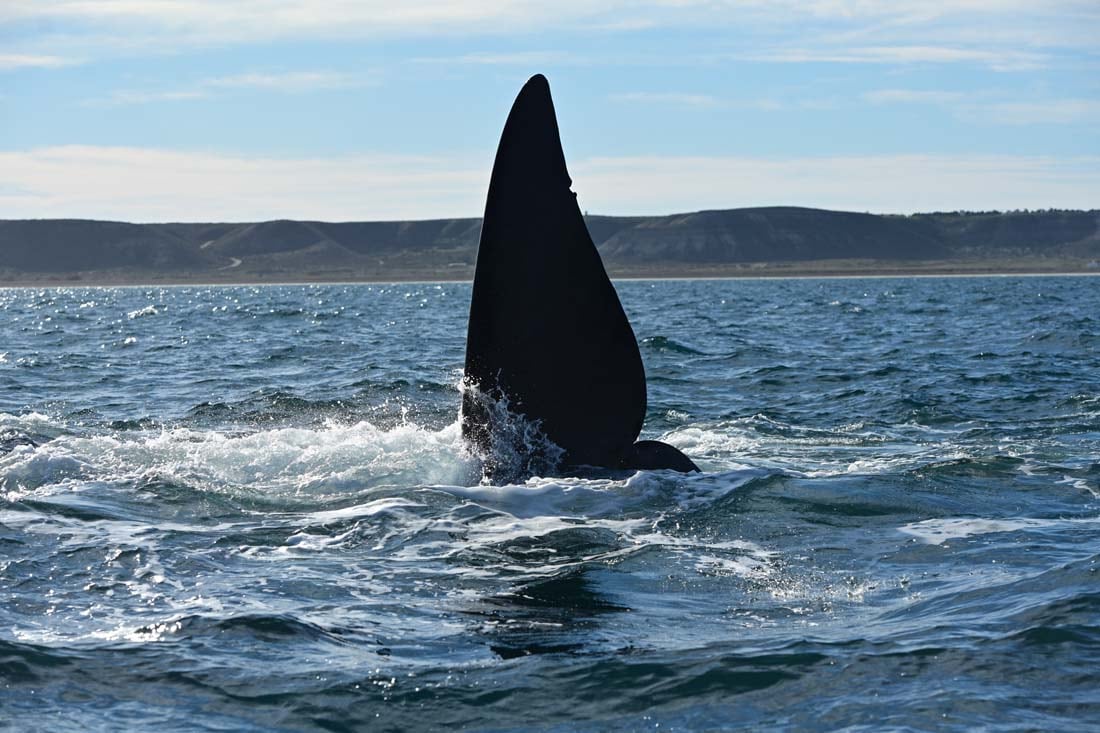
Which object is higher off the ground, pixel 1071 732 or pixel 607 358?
pixel 607 358

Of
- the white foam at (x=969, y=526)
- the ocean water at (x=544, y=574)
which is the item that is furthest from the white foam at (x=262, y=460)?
the white foam at (x=969, y=526)

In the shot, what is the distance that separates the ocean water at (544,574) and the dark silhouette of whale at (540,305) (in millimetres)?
848

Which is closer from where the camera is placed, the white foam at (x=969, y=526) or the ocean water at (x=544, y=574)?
the ocean water at (x=544, y=574)

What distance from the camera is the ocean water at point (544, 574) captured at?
19.3 feet

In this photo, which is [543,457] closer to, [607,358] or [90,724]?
[607,358]

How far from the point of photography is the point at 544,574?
804cm

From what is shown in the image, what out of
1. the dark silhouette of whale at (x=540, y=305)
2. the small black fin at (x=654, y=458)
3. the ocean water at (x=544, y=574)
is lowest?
the ocean water at (x=544, y=574)

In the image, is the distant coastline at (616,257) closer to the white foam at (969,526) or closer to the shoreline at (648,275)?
the shoreline at (648,275)

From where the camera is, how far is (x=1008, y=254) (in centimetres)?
18838

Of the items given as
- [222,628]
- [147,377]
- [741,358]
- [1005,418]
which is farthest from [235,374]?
[222,628]

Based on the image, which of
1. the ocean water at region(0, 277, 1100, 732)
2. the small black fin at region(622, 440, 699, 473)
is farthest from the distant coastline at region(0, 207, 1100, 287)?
the small black fin at region(622, 440, 699, 473)

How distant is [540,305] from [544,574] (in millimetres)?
1879

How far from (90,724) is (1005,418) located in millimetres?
12554

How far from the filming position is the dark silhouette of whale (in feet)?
29.0
